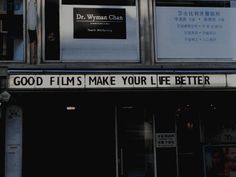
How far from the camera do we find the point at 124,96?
12.5 m

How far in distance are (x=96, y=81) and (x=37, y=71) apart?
4.71 feet

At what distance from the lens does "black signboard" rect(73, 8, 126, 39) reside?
41.1ft

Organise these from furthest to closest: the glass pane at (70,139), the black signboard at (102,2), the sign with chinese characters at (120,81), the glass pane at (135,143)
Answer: the glass pane at (135,143) < the black signboard at (102,2) < the glass pane at (70,139) < the sign with chinese characters at (120,81)

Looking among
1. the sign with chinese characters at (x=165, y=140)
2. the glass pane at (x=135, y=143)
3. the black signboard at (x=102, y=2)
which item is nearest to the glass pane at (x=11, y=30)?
the black signboard at (x=102, y=2)

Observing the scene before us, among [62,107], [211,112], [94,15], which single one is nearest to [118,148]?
[62,107]

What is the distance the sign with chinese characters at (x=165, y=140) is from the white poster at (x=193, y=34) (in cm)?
213

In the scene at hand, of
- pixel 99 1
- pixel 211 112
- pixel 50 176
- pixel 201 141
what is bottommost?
pixel 50 176

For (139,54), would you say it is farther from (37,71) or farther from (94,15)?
(37,71)

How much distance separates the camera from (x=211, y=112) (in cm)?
1320

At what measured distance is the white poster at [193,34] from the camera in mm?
12875

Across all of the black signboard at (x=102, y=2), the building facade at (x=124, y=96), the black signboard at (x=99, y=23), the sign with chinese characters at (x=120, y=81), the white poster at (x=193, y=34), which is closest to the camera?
the sign with chinese characters at (x=120, y=81)

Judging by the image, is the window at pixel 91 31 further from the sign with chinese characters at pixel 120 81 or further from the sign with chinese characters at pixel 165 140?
the sign with chinese characters at pixel 165 140

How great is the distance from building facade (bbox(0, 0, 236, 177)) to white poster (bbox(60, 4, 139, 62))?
0.09 ft

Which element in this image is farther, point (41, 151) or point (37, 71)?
point (41, 151)
